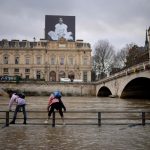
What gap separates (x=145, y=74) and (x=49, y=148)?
33.6 metres

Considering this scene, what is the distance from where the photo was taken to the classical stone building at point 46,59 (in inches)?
4313

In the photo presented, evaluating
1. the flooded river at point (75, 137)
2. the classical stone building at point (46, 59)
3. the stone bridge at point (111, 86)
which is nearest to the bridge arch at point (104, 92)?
the stone bridge at point (111, 86)

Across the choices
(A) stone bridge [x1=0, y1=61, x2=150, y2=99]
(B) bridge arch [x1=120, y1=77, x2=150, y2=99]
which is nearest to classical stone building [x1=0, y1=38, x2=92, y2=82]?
(A) stone bridge [x1=0, y1=61, x2=150, y2=99]

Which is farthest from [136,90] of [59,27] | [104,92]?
[59,27]

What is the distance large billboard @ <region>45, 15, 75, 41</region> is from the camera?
366 ft

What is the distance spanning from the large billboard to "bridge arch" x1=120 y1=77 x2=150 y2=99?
2180 inches

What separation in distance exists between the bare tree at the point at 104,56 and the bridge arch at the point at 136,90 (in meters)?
41.0

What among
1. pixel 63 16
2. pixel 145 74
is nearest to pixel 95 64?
pixel 63 16

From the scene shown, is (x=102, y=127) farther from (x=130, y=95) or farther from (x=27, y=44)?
(x=27, y=44)

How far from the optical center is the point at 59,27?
11169 centimetres

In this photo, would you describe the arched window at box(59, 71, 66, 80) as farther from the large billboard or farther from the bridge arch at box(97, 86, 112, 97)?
the bridge arch at box(97, 86, 112, 97)

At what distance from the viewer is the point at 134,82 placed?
53.8m

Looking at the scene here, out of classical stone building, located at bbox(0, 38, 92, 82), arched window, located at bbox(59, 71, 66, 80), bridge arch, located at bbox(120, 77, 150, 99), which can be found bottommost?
bridge arch, located at bbox(120, 77, 150, 99)

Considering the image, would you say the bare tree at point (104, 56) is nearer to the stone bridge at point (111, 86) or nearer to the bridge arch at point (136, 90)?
the stone bridge at point (111, 86)
